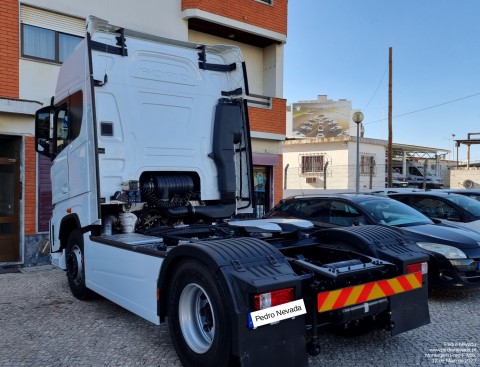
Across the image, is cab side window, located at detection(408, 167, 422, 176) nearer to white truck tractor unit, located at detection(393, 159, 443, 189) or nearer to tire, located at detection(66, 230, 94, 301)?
white truck tractor unit, located at detection(393, 159, 443, 189)

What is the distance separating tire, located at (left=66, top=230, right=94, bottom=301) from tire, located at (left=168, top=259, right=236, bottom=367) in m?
2.34

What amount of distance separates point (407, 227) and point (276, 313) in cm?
403

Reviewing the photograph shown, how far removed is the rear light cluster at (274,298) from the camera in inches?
118

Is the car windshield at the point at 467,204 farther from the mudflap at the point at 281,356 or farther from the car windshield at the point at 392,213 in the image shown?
the mudflap at the point at 281,356

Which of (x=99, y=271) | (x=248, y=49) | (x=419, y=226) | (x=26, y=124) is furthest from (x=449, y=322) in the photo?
(x=248, y=49)

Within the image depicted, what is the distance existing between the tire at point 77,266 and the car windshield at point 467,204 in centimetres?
642

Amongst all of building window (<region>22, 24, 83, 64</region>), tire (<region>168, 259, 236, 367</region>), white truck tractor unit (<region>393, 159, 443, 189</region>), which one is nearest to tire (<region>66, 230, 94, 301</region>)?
tire (<region>168, 259, 236, 367</region>)

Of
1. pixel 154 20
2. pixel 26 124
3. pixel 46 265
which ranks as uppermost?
pixel 154 20

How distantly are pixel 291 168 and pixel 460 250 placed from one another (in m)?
24.7

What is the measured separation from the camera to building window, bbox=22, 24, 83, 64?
8734mm

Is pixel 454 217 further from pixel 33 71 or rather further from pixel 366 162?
pixel 366 162

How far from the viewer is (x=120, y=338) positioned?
177 inches

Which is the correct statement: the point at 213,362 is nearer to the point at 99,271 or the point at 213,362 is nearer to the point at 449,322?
the point at 99,271

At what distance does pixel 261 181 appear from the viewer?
13.0m
